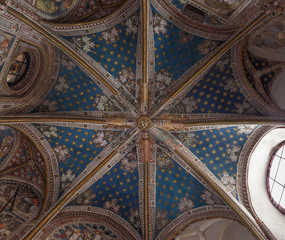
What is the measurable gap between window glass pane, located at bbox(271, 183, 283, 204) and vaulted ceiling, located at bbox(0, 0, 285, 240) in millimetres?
1062

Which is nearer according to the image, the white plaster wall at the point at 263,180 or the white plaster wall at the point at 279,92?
the white plaster wall at the point at 279,92

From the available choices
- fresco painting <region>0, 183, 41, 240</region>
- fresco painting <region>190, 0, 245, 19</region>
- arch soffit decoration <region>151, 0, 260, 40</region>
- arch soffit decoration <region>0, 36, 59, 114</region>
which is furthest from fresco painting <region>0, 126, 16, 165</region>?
fresco painting <region>190, 0, 245, 19</region>

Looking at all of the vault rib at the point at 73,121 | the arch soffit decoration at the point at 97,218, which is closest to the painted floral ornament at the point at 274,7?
the vault rib at the point at 73,121

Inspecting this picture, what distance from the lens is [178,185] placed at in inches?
478

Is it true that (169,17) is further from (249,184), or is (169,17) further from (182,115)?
(249,184)

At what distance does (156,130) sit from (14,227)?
21.8ft

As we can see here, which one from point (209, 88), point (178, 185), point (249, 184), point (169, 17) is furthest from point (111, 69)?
point (249, 184)

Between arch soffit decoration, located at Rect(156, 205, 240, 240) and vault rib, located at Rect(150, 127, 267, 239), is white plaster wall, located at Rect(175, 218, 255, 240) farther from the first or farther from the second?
vault rib, located at Rect(150, 127, 267, 239)

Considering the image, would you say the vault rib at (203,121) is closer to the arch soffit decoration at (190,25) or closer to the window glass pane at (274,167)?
the window glass pane at (274,167)

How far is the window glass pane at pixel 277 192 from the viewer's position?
1049 centimetres

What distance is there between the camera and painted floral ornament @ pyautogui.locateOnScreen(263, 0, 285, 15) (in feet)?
26.3

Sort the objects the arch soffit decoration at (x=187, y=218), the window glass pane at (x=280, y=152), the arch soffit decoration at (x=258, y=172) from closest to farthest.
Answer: the arch soffit decoration at (x=258, y=172) < the window glass pane at (x=280, y=152) < the arch soffit decoration at (x=187, y=218)

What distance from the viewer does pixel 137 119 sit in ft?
39.8

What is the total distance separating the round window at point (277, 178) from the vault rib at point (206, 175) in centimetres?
138
